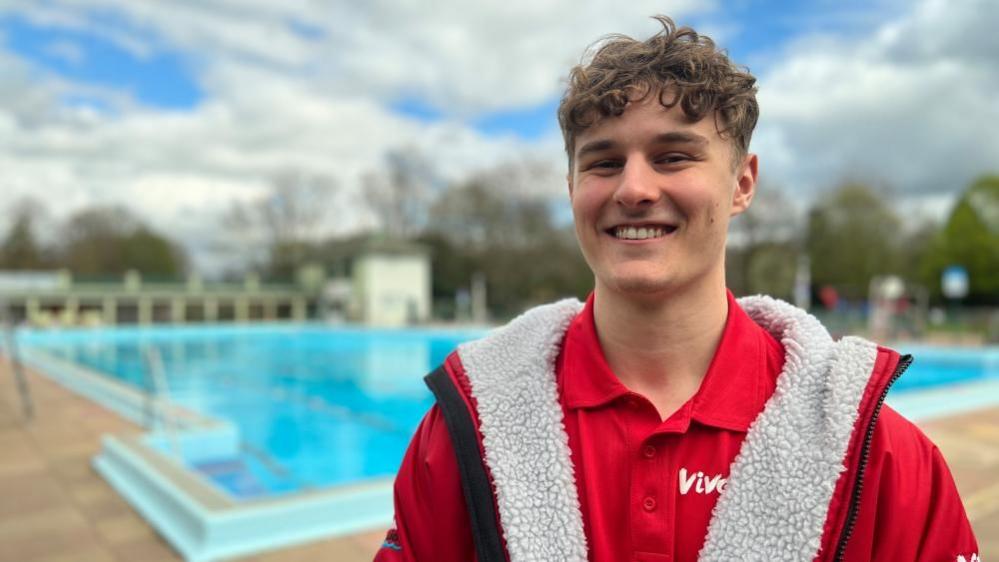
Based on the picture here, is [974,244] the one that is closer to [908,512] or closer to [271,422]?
[271,422]

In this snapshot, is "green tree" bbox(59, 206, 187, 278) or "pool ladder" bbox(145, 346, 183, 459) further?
"green tree" bbox(59, 206, 187, 278)

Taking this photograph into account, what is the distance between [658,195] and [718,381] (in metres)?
0.37

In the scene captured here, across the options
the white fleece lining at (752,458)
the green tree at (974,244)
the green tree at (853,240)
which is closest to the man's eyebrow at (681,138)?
the white fleece lining at (752,458)

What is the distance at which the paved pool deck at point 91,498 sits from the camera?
4230 millimetres

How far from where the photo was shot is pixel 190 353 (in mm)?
21828

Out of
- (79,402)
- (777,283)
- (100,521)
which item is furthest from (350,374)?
(777,283)

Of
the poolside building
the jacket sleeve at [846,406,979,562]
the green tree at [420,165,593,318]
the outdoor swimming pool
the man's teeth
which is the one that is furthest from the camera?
the green tree at [420,165,593,318]

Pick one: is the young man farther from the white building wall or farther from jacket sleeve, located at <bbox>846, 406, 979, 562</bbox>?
the white building wall

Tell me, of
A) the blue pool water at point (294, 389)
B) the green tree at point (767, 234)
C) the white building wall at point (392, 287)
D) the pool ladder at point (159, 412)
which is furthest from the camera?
the white building wall at point (392, 287)

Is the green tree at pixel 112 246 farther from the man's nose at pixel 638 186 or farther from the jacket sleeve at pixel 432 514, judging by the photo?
the man's nose at pixel 638 186

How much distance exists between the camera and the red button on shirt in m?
1.16

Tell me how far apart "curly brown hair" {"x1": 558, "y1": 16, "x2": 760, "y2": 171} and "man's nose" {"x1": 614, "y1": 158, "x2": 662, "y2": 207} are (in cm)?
10

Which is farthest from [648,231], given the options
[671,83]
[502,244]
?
[502,244]

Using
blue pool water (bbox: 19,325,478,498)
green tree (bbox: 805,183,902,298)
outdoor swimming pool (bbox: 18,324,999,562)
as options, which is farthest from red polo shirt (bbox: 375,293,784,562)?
green tree (bbox: 805,183,902,298)
